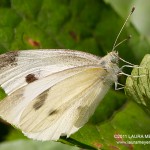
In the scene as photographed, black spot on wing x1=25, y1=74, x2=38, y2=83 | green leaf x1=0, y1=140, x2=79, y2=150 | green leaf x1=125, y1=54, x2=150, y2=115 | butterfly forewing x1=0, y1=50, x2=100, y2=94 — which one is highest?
butterfly forewing x1=0, y1=50, x2=100, y2=94

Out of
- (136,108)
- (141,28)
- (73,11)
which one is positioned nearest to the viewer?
(136,108)

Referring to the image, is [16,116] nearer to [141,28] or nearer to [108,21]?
[108,21]

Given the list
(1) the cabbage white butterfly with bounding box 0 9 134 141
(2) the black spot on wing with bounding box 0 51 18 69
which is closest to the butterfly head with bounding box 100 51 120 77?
(1) the cabbage white butterfly with bounding box 0 9 134 141

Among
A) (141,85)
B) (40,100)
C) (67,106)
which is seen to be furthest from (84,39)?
(141,85)

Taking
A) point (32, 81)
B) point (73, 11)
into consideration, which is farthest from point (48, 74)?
point (73, 11)

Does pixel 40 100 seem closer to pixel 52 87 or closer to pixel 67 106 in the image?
pixel 52 87

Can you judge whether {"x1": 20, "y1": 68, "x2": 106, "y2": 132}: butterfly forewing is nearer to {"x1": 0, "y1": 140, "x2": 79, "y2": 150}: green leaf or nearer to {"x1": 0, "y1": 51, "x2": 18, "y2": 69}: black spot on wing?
{"x1": 0, "y1": 51, "x2": 18, "y2": 69}: black spot on wing

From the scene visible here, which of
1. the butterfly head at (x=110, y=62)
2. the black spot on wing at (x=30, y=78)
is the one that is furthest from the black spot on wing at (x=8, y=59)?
the butterfly head at (x=110, y=62)

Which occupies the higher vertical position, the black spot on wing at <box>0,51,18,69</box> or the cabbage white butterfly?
the black spot on wing at <box>0,51,18,69</box>
